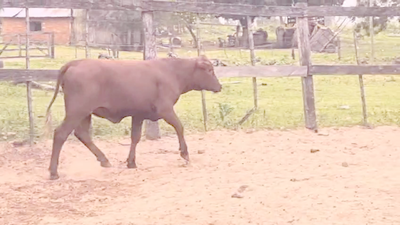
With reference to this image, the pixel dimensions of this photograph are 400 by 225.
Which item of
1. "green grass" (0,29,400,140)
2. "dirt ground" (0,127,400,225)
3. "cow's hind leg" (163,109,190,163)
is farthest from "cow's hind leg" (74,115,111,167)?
"green grass" (0,29,400,140)

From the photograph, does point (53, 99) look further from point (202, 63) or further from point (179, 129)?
point (202, 63)

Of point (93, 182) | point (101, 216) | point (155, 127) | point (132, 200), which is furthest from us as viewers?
point (155, 127)

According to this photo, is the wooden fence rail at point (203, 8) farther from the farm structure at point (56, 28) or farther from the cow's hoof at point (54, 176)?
the farm structure at point (56, 28)

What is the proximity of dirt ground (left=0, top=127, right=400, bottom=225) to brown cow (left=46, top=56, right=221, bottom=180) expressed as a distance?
43cm

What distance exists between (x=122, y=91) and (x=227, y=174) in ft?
5.36

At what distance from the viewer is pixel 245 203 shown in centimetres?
594

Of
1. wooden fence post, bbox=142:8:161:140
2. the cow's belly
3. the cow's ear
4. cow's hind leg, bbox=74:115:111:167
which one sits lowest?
cow's hind leg, bbox=74:115:111:167

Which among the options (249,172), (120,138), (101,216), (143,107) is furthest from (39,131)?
(101,216)

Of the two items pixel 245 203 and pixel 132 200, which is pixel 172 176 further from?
pixel 245 203

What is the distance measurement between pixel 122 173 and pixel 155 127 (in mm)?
2095

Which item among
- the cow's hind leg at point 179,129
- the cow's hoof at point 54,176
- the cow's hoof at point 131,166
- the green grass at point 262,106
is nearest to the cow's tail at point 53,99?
the cow's hoof at point 54,176

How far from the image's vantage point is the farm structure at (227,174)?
5707 mm

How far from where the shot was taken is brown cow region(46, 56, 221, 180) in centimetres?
763

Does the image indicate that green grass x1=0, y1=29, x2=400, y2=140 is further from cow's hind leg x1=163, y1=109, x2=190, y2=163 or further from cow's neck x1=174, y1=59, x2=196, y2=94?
cow's hind leg x1=163, y1=109, x2=190, y2=163
